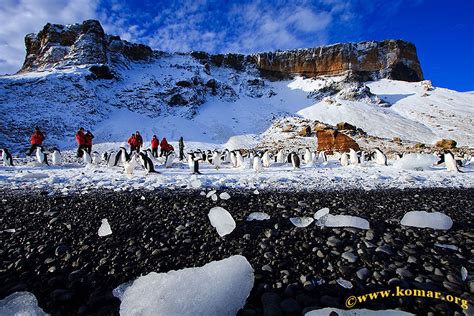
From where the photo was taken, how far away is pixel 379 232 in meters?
2.67

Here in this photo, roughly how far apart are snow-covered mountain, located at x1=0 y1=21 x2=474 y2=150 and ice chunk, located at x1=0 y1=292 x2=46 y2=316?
A: 2164cm

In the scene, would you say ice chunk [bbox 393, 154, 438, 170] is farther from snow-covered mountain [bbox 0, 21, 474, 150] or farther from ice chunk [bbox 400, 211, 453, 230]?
snow-covered mountain [bbox 0, 21, 474, 150]

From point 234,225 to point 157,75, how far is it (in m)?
37.4

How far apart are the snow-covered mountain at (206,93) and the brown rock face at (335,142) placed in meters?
8.27

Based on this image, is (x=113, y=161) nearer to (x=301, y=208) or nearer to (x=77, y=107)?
(x=301, y=208)

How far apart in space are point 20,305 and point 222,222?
1694 millimetres

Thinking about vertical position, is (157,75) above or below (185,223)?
above

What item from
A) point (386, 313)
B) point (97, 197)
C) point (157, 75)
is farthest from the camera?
point (157, 75)

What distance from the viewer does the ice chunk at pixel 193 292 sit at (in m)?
1.53

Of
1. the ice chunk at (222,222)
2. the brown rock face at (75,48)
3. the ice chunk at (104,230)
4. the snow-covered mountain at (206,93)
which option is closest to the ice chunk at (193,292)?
the ice chunk at (222,222)

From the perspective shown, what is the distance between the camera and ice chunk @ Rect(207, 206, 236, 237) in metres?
2.66

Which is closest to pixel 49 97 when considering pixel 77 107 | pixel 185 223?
pixel 77 107

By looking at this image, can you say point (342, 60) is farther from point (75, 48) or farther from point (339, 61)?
point (75, 48)

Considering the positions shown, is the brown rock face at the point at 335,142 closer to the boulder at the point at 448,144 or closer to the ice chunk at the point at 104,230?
the boulder at the point at 448,144
